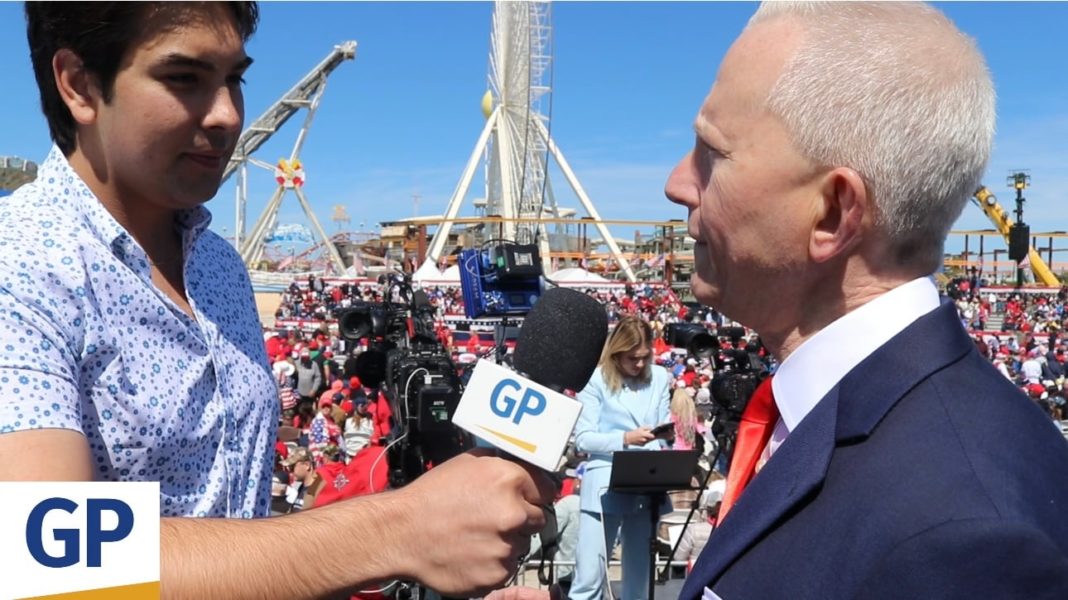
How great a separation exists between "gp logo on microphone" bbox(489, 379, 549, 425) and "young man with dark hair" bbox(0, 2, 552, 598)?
94 mm

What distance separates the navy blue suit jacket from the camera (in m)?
0.88

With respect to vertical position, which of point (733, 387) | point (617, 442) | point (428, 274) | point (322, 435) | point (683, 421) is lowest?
point (322, 435)

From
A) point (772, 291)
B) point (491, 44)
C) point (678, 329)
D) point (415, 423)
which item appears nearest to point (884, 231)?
point (772, 291)

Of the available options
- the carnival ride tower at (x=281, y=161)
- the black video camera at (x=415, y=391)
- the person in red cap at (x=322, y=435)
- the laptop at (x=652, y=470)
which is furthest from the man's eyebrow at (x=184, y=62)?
the carnival ride tower at (x=281, y=161)

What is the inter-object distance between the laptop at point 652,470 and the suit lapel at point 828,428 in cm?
303

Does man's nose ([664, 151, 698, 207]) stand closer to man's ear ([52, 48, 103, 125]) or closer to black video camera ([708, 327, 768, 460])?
man's ear ([52, 48, 103, 125])

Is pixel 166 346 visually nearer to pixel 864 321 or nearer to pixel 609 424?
pixel 864 321

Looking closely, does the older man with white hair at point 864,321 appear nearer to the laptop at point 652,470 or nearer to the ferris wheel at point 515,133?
the laptop at point 652,470

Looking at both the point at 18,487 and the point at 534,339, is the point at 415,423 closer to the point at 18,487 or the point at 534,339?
the point at 534,339

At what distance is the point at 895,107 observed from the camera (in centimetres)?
107

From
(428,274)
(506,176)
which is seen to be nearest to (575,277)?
(428,274)

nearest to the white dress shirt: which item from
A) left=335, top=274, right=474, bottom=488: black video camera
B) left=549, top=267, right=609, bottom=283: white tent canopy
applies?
left=335, top=274, right=474, bottom=488: black video camera

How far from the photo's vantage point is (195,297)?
1.44 meters

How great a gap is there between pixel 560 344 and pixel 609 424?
3292 mm
